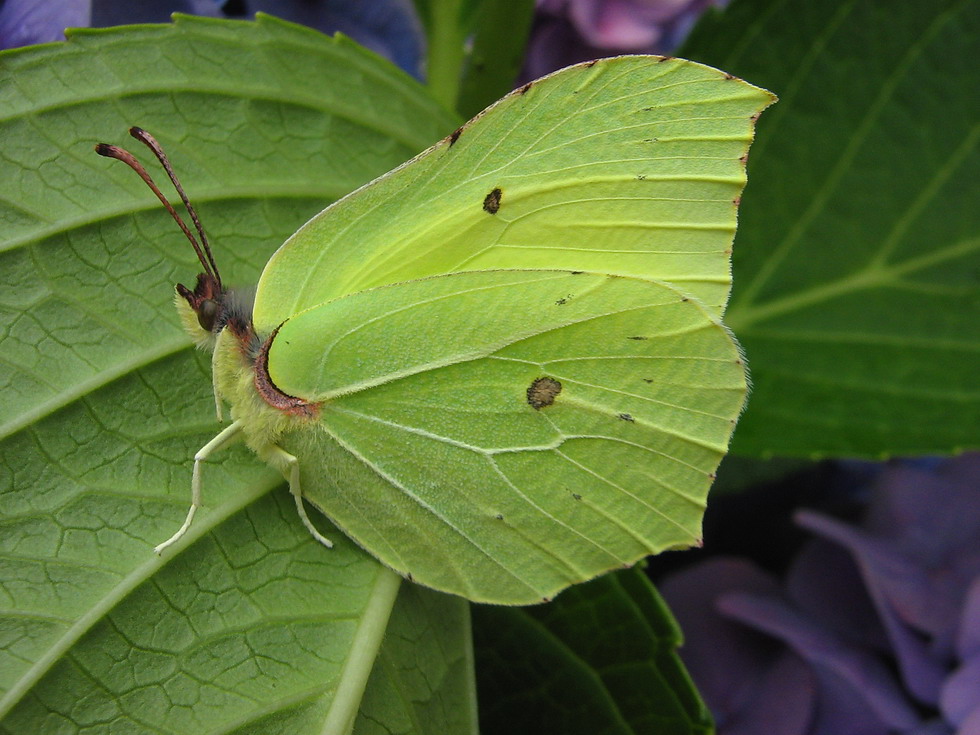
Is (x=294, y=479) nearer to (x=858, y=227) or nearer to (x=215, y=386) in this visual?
(x=215, y=386)

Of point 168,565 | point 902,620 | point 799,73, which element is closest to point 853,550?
point 902,620

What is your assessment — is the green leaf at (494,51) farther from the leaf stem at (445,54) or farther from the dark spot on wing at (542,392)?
the dark spot on wing at (542,392)

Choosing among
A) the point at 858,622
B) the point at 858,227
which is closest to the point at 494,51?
the point at 858,227

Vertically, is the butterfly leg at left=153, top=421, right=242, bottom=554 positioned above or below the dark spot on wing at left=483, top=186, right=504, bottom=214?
below

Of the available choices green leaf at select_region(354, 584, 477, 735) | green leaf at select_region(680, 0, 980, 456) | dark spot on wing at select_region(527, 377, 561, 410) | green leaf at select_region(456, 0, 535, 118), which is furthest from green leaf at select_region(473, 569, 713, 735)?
green leaf at select_region(456, 0, 535, 118)

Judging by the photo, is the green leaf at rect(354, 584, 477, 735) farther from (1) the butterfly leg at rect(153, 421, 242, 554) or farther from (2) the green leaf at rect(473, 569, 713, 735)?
(1) the butterfly leg at rect(153, 421, 242, 554)

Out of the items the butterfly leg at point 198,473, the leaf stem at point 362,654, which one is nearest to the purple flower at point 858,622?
the leaf stem at point 362,654
